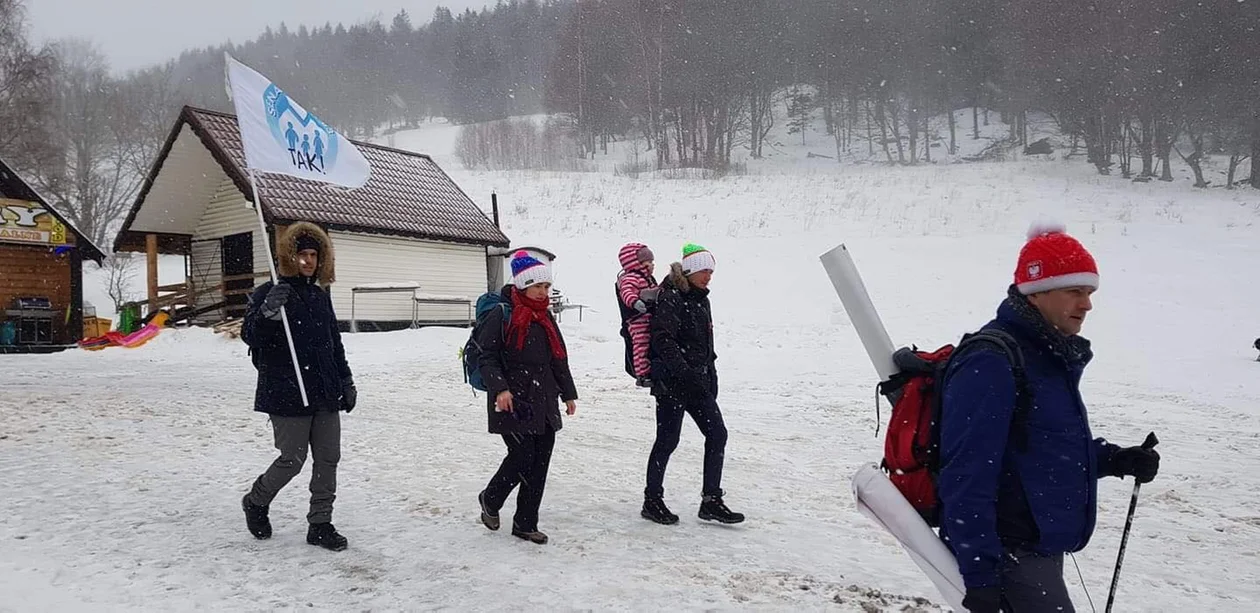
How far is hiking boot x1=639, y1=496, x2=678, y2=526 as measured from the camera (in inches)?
208

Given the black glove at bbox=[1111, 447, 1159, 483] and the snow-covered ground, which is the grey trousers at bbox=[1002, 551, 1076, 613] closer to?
the black glove at bbox=[1111, 447, 1159, 483]

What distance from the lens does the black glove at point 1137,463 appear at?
2559 millimetres

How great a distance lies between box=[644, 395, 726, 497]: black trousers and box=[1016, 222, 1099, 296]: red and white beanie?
2903mm

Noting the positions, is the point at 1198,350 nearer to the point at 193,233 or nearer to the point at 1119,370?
the point at 1119,370

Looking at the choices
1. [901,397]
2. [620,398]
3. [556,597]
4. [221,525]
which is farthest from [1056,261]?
[620,398]

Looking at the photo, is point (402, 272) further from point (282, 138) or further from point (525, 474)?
point (525, 474)

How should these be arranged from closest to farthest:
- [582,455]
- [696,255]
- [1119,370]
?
[696,255] → [582,455] → [1119,370]

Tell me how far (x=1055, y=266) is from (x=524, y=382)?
3.04 meters

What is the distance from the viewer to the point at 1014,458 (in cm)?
235

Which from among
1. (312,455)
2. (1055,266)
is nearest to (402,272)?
(312,455)

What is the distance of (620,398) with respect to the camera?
1113cm

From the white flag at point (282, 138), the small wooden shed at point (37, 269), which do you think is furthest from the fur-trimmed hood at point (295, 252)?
the small wooden shed at point (37, 269)

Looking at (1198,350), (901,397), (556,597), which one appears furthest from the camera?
(1198,350)

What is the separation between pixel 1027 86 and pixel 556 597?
46661 millimetres
